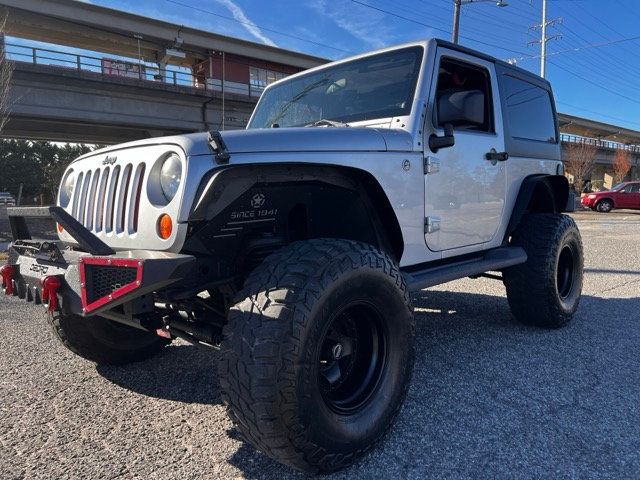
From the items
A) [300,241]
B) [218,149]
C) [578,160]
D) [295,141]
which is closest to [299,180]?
[295,141]

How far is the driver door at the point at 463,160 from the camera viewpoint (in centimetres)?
319

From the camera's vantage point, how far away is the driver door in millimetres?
3186

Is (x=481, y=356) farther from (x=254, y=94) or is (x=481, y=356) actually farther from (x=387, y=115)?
(x=254, y=94)

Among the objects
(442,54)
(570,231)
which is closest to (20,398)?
(442,54)

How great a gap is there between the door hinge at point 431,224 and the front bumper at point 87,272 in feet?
5.39

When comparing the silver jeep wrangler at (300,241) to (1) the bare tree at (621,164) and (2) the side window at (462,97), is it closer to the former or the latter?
(2) the side window at (462,97)

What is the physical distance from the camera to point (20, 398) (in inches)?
120

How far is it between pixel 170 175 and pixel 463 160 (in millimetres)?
2141

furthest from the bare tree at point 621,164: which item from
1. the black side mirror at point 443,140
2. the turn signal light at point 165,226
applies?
the turn signal light at point 165,226

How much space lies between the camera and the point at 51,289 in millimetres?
2236

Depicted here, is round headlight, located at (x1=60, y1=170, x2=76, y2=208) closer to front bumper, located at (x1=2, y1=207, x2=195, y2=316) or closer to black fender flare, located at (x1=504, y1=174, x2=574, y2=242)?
front bumper, located at (x1=2, y1=207, x2=195, y2=316)

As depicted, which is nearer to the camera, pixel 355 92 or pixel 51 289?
pixel 51 289

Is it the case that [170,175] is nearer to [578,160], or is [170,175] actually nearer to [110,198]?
[110,198]

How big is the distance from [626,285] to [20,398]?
6914 mm
